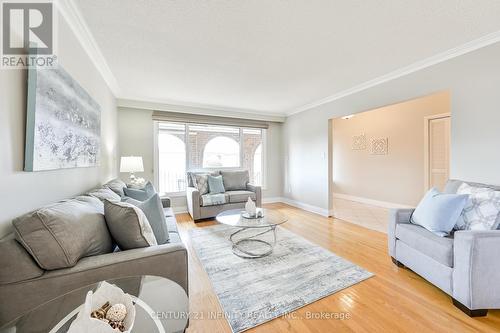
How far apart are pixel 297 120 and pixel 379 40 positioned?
9.42 ft

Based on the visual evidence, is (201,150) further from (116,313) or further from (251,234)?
(116,313)

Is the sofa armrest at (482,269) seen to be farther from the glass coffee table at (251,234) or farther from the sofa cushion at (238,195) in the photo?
the sofa cushion at (238,195)

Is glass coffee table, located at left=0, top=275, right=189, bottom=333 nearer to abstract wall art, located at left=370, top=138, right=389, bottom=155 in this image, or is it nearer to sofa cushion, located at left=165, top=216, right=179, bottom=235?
sofa cushion, located at left=165, top=216, right=179, bottom=235

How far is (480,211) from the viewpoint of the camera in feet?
5.65

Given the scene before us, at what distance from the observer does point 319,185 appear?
431 centimetres

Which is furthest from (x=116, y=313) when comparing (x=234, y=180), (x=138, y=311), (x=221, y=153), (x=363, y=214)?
(x=363, y=214)

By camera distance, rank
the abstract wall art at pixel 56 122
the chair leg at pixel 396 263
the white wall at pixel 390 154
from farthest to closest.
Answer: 1. the white wall at pixel 390 154
2. the chair leg at pixel 396 263
3. the abstract wall art at pixel 56 122

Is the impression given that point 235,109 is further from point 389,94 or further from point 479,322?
point 479,322

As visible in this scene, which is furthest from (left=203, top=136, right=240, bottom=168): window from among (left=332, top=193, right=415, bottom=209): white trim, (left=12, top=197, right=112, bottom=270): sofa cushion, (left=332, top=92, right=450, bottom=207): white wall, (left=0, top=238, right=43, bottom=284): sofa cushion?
(left=0, top=238, right=43, bottom=284): sofa cushion

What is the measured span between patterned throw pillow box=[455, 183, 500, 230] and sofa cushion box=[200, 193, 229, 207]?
321 cm

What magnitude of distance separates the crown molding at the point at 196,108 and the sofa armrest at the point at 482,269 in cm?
426

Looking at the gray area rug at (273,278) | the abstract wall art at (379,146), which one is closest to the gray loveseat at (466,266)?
the gray area rug at (273,278)

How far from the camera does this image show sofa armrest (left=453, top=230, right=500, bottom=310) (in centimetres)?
145

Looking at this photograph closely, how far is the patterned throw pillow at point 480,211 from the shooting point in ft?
5.39
